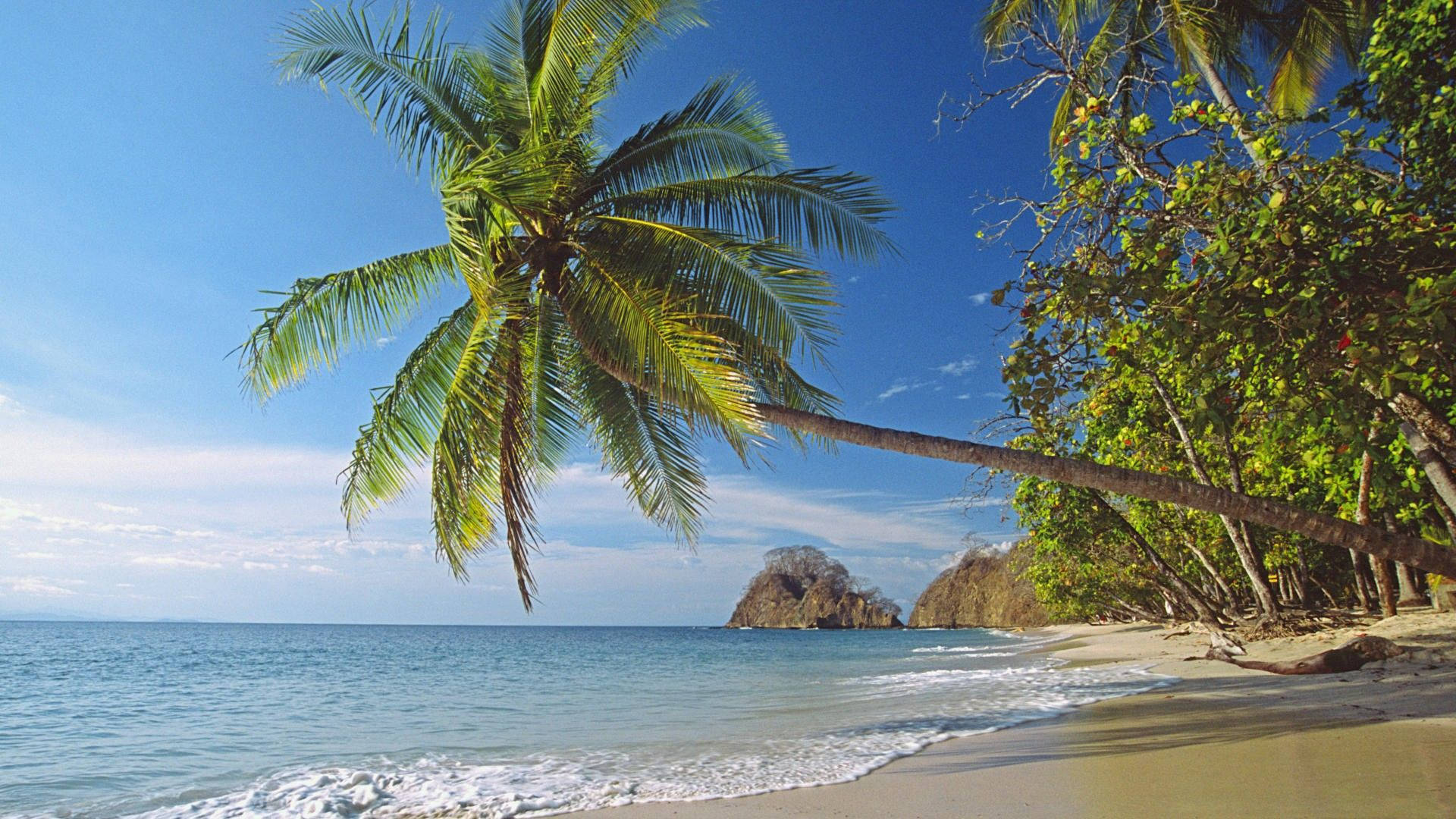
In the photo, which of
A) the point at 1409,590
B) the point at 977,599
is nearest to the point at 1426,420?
the point at 1409,590

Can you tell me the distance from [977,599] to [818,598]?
1857cm

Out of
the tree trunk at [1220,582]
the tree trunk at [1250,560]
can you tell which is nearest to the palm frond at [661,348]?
the tree trunk at [1250,560]

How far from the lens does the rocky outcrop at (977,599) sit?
233ft

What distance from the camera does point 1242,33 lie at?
35.3ft

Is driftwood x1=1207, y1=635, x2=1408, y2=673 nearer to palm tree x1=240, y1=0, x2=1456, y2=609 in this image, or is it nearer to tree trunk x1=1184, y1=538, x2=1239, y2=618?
tree trunk x1=1184, y1=538, x2=1239, y2=618

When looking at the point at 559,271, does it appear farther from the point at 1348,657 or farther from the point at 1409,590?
the point at 1409,590

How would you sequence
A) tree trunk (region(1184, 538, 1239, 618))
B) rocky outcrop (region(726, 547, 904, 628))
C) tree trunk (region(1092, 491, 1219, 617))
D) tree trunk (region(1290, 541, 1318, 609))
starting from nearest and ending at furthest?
tree trunk (region(1184, 538, 1239, 618)) → tree trunk (region(1092, 491, 1219, 617)) → tree trunk (region(1290, 541, 1318, 609)) → rocky outcrop (region(726, 547, 904, 628))

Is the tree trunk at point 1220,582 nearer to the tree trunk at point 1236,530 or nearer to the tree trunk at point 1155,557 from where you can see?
the tree trunk at point 1155,557

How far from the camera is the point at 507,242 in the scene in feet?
21.4

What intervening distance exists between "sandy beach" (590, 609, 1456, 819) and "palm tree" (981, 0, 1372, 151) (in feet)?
22.8

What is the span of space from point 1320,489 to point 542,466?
11.3 metres

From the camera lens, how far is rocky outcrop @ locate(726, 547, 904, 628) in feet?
301

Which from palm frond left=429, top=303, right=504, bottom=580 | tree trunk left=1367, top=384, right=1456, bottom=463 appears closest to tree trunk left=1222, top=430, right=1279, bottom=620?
tree trunk left=1367, top=384, right=1456, bottom=463

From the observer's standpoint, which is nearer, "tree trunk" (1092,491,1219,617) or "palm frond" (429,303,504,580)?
"palm frond" (429,303,504,580)
